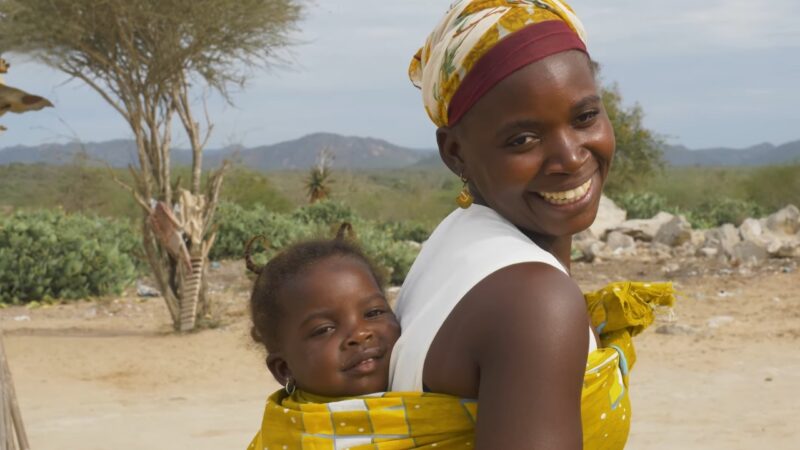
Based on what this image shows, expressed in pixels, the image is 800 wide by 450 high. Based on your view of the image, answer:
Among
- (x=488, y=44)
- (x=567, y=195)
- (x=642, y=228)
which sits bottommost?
(x=642, y=228)

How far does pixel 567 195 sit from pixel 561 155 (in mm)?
68

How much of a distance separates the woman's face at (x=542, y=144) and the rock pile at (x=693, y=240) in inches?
431

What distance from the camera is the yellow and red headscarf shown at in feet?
4.93

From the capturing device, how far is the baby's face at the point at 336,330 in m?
1.64

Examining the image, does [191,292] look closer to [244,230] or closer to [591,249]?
[244,230]

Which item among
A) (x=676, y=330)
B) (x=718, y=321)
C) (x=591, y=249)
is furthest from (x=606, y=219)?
(x=676, y=330)

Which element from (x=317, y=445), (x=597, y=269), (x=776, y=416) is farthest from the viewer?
(x=597, y=269)

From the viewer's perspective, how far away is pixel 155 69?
9.25 meters

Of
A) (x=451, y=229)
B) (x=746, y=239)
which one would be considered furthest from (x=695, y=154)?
(x=451, y=229)

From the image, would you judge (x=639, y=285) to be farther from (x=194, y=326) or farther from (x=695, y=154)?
(x=695, y=154)

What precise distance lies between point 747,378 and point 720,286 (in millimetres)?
3910

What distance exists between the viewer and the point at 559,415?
1359mm

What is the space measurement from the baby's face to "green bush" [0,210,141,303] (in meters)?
9.62

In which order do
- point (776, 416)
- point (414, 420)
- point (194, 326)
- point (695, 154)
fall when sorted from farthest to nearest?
1. point (695, 154)
2. point (194, 326)
3. point (776, 416)
4. point (414, 420)
